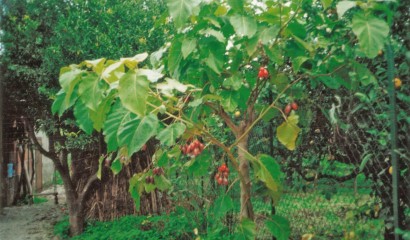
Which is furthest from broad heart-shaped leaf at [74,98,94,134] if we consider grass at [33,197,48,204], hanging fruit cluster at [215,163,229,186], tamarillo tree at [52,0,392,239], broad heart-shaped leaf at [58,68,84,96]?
grass at [33,197,48,204]

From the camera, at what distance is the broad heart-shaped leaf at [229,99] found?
2.12m

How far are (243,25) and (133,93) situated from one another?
0.59 m

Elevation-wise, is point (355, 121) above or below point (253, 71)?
below

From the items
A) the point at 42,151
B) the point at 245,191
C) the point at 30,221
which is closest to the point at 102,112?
the point at 245,191

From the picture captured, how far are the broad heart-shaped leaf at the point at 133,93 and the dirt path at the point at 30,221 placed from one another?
18.4 feet

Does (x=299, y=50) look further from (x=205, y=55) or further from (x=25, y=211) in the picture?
(x=25, y=211)

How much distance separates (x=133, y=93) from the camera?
5.12ft

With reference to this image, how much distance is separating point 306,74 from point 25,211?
821 centimetres

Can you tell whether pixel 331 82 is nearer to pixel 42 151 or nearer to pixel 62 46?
pixel 62 46

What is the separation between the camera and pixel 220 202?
2.42 m

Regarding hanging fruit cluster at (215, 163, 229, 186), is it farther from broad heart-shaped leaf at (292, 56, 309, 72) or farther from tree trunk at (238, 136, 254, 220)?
broad heart-shaped leaf at (292, 56, 309, 72)

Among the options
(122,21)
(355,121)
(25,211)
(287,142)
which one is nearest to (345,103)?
(355,121)

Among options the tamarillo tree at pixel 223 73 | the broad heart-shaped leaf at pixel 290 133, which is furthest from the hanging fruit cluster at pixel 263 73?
the broad heart-shaped leaf at pixel 290 133

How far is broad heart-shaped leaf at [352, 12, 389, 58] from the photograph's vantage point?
5.11 feet
